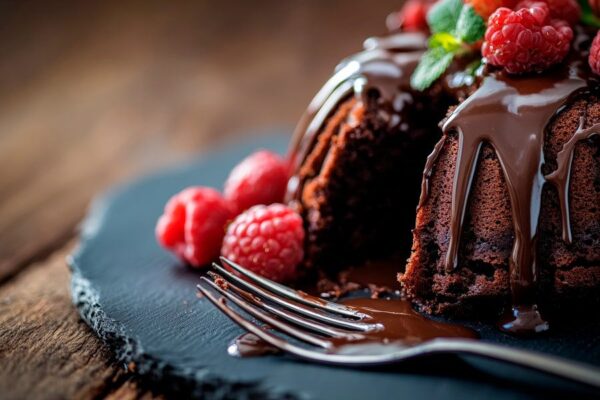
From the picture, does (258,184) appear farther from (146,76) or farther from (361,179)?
(146,76)

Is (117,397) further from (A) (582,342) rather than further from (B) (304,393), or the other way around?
(A) (582,342)

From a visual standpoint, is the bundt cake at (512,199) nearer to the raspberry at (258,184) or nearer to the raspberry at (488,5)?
the raspberry at (488,5)

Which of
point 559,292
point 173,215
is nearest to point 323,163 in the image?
point 173,215

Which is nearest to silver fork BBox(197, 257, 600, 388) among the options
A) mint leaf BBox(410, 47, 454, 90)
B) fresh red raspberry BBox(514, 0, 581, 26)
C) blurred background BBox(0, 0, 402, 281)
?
mint leaf BBox(410, 47, 454, 90)

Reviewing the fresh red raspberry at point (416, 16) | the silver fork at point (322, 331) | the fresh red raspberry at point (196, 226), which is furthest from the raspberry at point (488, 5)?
the fresh red raspberry at point (196, 226)

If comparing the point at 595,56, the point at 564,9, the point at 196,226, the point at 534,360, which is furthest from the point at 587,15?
the point at 196,226

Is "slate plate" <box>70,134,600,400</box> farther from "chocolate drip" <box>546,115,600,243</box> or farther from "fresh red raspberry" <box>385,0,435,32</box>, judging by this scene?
"fresh red raspberry" <box>385,0,435,32</box>

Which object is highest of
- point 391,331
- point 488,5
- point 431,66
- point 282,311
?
point 488,5
